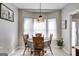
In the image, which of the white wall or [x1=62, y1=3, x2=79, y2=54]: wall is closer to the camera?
the white wall

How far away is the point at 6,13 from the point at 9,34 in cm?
52

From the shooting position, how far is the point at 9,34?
113 inches

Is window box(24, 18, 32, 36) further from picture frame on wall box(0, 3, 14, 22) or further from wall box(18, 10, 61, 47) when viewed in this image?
picture frame on wall box(0, 3, 14, 22)

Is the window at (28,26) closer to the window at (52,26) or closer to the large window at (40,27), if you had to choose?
the large window at (40,27)

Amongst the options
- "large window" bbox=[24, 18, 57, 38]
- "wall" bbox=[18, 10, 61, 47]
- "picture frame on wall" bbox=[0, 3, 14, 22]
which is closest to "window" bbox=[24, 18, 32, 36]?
"large window" bbox=[24, 18, 57, 38]

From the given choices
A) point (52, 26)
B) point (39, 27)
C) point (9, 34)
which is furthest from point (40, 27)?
point (9, 34)

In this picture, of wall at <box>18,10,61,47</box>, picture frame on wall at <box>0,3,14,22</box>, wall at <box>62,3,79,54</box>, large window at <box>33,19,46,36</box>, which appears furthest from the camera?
wall at <box>62,3,79,54</box>

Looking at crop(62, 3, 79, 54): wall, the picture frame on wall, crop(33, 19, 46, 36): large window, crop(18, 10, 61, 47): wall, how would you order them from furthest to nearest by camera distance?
crop(62, 3, 79, 54): wall, crop(33, 19, 46, 36): large window, crop(18, 10, 61, 47): wall, the picture frame on wall

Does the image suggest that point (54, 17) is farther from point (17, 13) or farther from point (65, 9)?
point (17, 13)

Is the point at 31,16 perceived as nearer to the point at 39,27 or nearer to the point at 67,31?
the point at 39,27

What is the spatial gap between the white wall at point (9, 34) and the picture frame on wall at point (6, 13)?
0.07 meters

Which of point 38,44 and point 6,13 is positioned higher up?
point 6,13

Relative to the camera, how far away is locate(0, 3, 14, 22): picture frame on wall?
7.79ft

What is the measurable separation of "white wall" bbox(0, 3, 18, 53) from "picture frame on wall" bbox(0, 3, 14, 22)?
73mm
